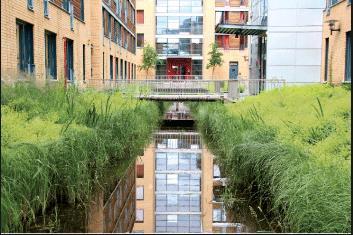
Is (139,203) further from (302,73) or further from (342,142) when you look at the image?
(302,73)

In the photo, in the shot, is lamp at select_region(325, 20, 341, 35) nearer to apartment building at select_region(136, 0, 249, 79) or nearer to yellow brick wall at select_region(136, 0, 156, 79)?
apartment building at select_region(136, 0, 249, 79)

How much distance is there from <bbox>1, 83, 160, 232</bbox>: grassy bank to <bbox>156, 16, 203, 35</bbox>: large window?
3906 centimetres

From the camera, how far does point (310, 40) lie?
71.3 ft

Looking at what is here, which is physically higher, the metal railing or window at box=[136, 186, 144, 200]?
the metal railing

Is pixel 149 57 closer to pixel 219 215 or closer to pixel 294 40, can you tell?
pixel 294 40

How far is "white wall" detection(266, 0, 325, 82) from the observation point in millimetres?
21594

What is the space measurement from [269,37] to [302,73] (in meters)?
2.15

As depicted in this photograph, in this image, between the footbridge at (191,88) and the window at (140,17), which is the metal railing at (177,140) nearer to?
the footbridge at (191,88)

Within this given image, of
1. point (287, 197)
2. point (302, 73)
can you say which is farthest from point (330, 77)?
point (287, 197)

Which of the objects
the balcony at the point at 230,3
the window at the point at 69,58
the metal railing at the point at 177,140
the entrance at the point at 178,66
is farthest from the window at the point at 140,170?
the entrance at the point at 178,66

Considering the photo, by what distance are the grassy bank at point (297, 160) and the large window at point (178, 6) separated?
3887cm

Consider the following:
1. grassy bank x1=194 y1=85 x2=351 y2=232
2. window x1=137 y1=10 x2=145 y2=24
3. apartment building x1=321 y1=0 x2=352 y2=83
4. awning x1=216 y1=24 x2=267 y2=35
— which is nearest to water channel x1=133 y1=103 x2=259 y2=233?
grassy bank x1=194 y1=85 x2=351 y2=232

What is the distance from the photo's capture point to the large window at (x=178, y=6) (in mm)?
50625

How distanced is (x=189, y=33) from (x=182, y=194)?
42773 millimetres
